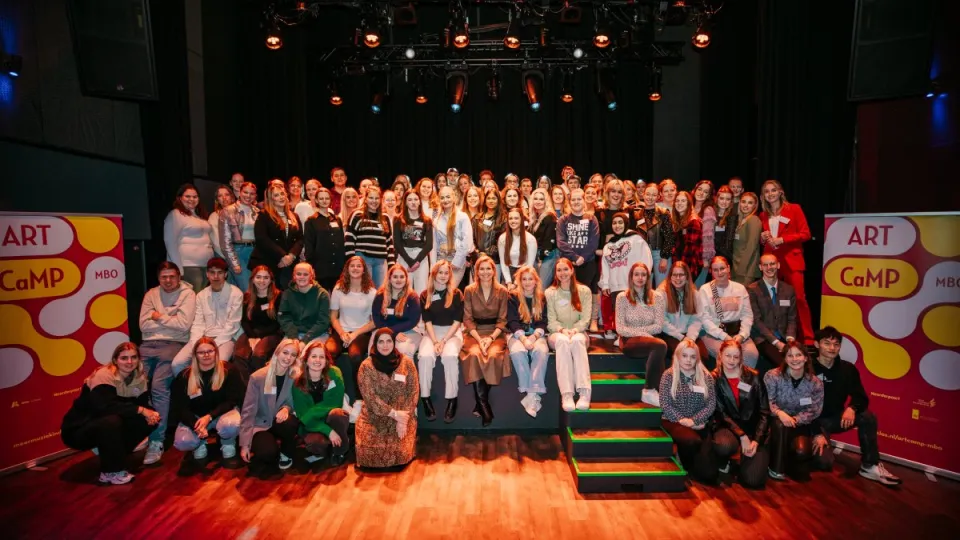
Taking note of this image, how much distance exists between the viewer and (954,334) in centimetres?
394

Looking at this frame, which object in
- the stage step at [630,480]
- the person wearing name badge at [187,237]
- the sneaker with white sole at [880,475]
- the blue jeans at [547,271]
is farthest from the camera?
the blue jeans at [547,271]

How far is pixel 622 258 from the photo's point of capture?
5148 mm

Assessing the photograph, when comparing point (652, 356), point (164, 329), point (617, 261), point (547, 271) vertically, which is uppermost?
point (617, 261)

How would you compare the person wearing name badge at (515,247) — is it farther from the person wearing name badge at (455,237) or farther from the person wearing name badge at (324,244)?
the person wearing name badge at (324,244)

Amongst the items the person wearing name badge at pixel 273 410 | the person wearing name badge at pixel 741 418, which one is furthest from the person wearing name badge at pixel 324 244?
the person wearing name badge at pixel 741 418

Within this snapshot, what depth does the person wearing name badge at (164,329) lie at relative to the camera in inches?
176

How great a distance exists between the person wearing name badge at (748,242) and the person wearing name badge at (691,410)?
1.72 m

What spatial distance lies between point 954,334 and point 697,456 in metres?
2.12

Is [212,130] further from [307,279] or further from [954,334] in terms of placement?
[954,334]

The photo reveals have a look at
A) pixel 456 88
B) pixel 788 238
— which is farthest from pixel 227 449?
pixel 456 88

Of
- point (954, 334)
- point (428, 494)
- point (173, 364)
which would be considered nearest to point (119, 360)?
point (173, 364)

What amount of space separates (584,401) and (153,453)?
3516 millimetres

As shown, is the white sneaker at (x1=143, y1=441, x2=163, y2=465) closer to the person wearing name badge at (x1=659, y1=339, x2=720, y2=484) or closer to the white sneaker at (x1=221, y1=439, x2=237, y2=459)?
the white sneaker at (x1=221, y1=439, x2=237, y2=459)

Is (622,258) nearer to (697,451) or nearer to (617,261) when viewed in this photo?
(617,261)
